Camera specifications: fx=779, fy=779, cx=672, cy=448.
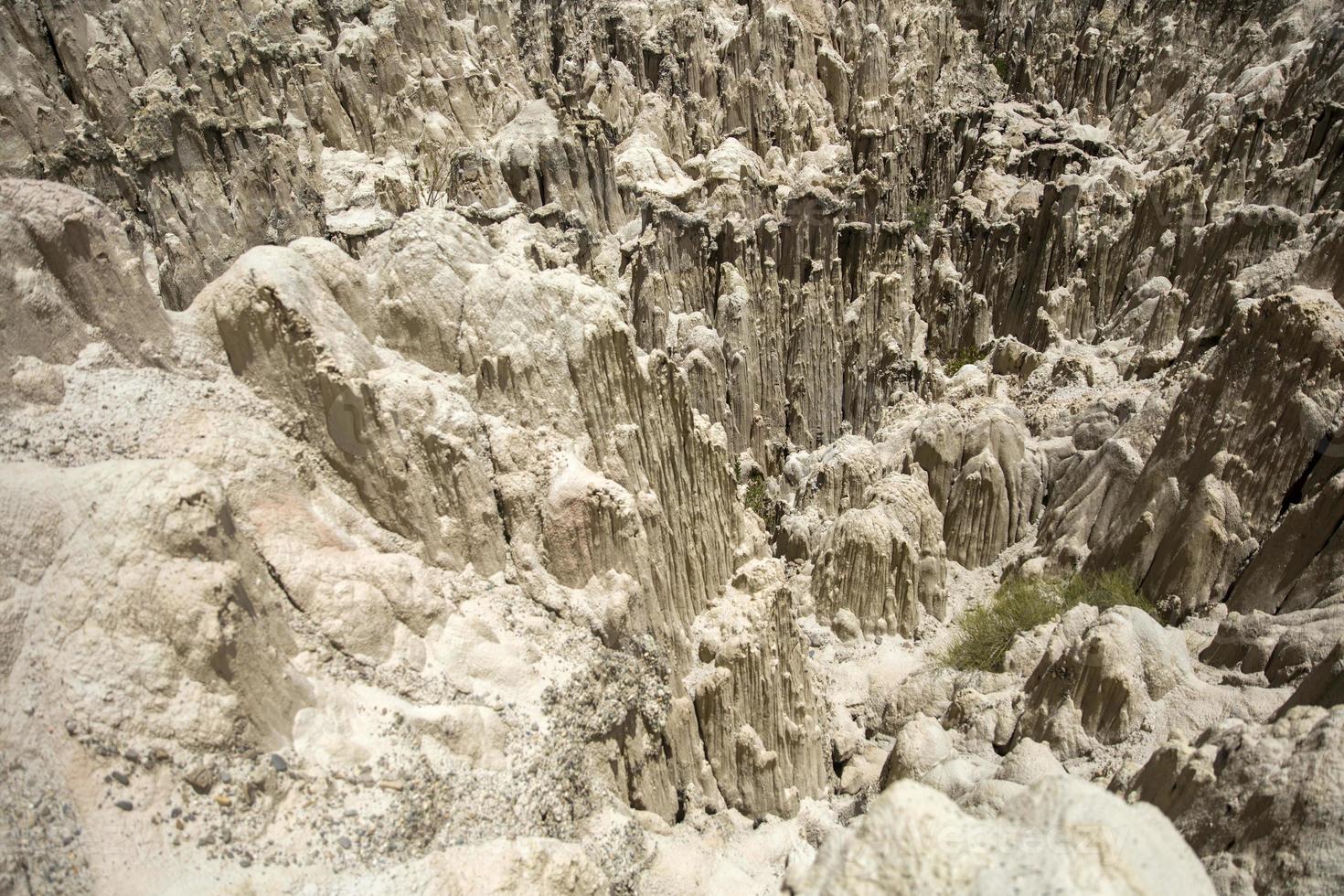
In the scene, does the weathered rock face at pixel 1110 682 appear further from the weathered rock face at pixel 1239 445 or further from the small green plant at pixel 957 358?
the small green plant at pixel 957 358

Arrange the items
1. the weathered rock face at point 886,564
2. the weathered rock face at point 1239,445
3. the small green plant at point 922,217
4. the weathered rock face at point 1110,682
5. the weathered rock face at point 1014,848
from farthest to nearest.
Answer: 1. the small green plant at point 922,217
2. the weathered rock face at point 886,564
3. the weathered rock face at point 1239,445
4. the weathered rock face at point 1110,682
5. the weathered rock face at point 1014,848

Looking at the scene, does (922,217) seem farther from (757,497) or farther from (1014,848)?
(1014,848)

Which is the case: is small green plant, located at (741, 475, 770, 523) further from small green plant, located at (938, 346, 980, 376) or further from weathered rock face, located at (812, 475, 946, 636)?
small green plant, located at (938, 346, 980, 376)

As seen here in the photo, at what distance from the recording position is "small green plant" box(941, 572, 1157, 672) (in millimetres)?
13367

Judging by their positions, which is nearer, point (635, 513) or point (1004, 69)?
point (635, 513)

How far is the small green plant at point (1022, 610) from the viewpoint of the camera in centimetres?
1337

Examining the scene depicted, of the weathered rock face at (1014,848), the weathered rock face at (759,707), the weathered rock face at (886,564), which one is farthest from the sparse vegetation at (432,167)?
the weathered rock face at (1014,848)

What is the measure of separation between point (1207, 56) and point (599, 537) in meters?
41.0

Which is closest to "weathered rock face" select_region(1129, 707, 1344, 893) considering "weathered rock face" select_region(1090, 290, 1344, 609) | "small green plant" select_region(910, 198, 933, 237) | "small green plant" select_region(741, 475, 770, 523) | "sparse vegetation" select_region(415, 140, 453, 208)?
"weathered rock face" select_region(1090, 290, 1344, 609)

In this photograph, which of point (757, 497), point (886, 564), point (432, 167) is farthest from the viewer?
point (432, 167)

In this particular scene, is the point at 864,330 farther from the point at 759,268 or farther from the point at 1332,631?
the point at 1332,631

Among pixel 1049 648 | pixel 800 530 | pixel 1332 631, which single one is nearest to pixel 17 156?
pixel 800 530

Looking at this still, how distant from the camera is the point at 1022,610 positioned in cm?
1423

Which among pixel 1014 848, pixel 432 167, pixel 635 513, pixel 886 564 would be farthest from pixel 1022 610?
pixel 432 167
